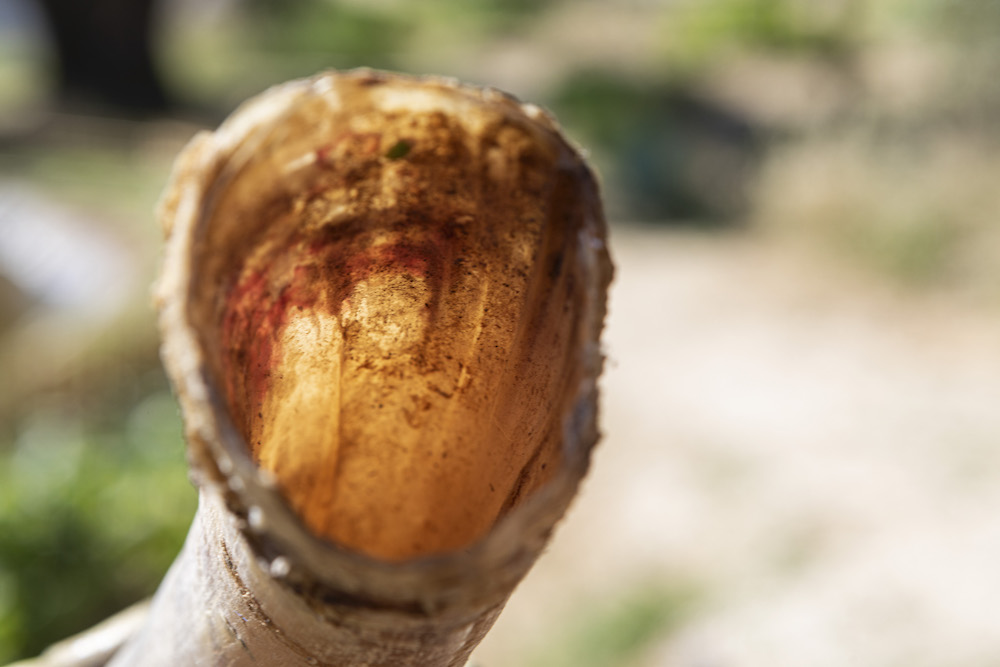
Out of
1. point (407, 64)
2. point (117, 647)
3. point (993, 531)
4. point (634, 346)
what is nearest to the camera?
point (117, 647)

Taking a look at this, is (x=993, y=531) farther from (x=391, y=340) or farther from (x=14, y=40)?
(x=14, y=40)

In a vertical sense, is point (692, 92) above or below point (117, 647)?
above

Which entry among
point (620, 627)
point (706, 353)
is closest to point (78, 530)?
point (620, 627)

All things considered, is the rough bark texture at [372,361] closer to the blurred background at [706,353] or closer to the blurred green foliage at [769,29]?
the blurred background at [706,353]

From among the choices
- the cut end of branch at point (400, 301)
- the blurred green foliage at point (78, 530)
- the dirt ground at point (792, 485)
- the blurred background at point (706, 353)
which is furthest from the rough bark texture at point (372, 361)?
the dirt ground at point (792, 485)

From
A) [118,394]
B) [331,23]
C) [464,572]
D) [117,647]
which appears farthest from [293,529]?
[331,23]

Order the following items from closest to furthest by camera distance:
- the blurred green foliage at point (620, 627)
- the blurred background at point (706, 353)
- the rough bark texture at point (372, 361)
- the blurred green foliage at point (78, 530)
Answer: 1. the rough bark texture at point (372, 361)
2. the blurred green foliage at point (78, 530)
3. the blurred background at point (706, 353)
4. the blurred green foliage at point (620, 627)

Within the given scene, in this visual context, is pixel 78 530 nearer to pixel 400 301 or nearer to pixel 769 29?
pixel 400 301

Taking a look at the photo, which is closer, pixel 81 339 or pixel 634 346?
pixel 81 339
